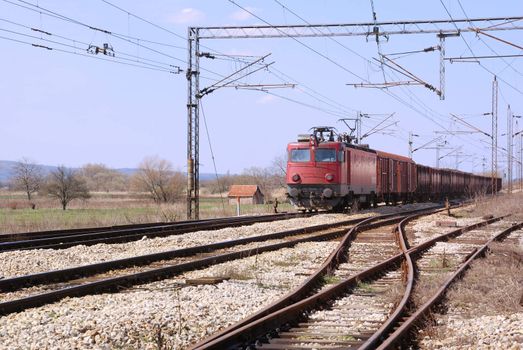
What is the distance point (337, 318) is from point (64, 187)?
70.7 meters

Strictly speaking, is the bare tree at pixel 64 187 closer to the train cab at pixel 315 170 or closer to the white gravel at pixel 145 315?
the train cab at pixel 315 170

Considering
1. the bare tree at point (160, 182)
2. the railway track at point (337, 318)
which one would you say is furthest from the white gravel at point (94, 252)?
the bare tree at point (160, 182)

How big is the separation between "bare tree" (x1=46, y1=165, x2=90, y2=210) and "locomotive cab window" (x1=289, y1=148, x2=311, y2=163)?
49408 millimetres

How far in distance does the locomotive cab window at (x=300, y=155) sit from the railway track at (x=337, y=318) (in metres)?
16.8

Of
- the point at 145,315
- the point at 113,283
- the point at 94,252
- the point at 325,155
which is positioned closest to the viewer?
the point at 145,315

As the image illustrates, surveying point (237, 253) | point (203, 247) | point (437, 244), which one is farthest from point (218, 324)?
point (437, 244)

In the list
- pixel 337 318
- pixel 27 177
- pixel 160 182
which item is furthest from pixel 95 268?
pixel 27 177

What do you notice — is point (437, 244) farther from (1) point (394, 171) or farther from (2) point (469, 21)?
(1) point (394, 171)

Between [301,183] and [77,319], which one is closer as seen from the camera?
[77,319]

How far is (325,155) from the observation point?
28.0m

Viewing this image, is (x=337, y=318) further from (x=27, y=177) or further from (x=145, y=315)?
(x=27, y=177)

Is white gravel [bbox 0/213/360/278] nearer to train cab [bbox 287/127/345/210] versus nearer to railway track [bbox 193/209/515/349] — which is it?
railway track [bbox 193/209/515/349]

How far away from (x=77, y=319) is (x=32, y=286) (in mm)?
2869

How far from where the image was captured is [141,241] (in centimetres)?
1612
